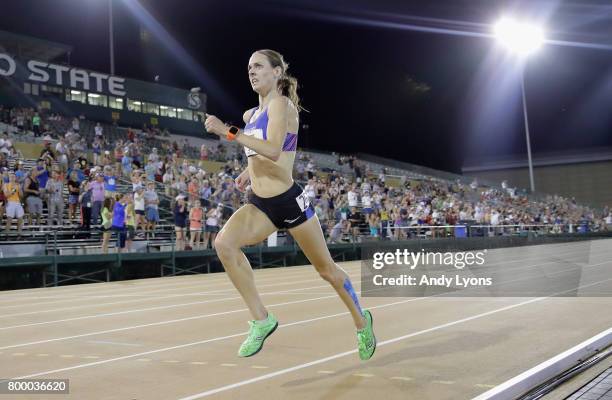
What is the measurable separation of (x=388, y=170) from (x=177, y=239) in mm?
23953

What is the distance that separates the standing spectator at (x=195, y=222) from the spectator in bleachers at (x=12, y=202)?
4908mm

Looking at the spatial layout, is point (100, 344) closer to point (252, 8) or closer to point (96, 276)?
point (96, 276)

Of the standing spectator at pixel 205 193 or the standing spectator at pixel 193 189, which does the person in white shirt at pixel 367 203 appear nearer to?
the standing spectator at pixel 205 193

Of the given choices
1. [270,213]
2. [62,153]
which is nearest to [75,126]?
[62,153]

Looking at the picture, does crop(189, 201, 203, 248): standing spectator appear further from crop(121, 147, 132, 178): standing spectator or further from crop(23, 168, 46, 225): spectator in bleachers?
crop(23, 168, 46, 225): spectator in bleachers

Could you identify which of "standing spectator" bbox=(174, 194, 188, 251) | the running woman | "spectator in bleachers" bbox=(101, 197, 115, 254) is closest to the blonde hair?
the running woman

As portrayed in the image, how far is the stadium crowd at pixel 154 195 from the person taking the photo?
1609cm

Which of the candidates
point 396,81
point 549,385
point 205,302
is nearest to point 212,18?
point 396,81

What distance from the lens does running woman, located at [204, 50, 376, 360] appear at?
471 cm

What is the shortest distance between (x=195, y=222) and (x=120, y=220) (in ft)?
8.92

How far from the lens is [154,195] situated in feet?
57.9

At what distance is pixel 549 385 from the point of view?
4004mm

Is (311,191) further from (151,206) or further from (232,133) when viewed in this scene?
(232,133)

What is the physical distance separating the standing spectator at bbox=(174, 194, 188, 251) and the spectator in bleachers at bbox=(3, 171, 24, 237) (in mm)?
4256
